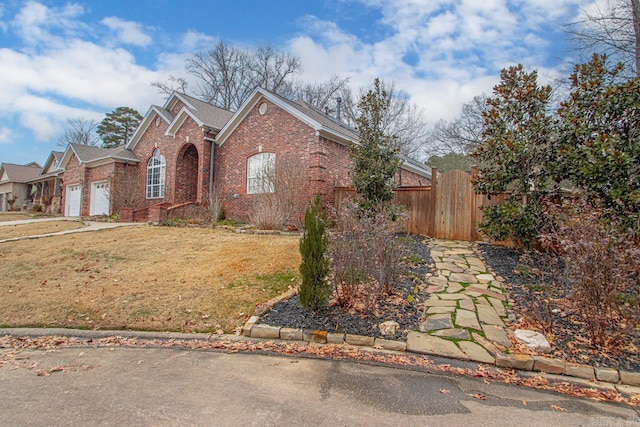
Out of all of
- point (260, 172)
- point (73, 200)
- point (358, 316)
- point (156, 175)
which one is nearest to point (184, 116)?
point (156, 175)

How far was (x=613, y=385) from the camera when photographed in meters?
3.11

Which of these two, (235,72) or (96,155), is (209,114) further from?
(235,72)

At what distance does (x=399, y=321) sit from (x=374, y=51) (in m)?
11.7

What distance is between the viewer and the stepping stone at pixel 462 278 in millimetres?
5757

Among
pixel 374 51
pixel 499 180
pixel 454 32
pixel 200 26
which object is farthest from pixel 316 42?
pixel 499 180

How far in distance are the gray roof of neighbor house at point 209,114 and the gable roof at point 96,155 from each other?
4556 mm

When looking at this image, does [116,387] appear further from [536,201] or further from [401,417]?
[536,201]

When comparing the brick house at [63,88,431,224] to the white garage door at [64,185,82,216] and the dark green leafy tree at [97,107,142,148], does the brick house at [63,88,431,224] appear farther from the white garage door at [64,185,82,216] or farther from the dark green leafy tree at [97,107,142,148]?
the dark green leafy tree at [97,107,142,148]

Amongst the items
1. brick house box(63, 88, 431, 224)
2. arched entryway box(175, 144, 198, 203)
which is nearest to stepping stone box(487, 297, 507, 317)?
brick house box(63, 88, 431, 224)

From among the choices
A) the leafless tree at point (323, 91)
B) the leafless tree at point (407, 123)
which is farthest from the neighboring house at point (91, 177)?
the leafless tree at point (407, 123)

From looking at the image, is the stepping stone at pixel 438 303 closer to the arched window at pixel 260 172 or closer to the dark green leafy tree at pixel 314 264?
the dark green leafy tree at pixel 314 264

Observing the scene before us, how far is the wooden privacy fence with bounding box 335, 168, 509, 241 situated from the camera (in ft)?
28.2

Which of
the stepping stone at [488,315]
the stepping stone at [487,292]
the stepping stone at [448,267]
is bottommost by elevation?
the stepping stone at [488,315]

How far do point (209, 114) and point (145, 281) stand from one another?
13.1 m
